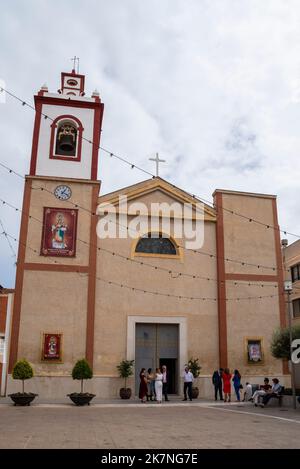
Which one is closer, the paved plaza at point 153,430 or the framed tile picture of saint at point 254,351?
the paved plaza at point 153,430

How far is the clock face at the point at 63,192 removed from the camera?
2472cm

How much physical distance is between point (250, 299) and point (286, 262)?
44.0 feet

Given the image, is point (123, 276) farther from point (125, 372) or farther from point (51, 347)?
point (51, 347)

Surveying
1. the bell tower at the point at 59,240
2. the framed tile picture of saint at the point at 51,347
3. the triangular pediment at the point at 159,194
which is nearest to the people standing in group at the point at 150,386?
the bell tower at the point at 59,240

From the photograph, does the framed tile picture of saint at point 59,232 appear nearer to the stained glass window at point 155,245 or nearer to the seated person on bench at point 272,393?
the stained glass window at point 155,245

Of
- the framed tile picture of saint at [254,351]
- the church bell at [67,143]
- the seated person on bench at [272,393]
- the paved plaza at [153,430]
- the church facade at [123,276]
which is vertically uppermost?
the church bell at [67,143]

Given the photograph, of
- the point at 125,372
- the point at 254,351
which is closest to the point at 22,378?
the point at 125,372

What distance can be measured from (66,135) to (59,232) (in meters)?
5.57

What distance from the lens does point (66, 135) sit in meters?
25.9

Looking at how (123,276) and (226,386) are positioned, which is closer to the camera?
(226,386)

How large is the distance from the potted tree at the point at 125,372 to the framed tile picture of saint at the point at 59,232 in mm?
5860

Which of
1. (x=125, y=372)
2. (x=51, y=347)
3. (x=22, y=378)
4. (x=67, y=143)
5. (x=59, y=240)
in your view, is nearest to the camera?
(x=22, y=378)

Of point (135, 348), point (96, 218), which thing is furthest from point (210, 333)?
point (96, 218)
